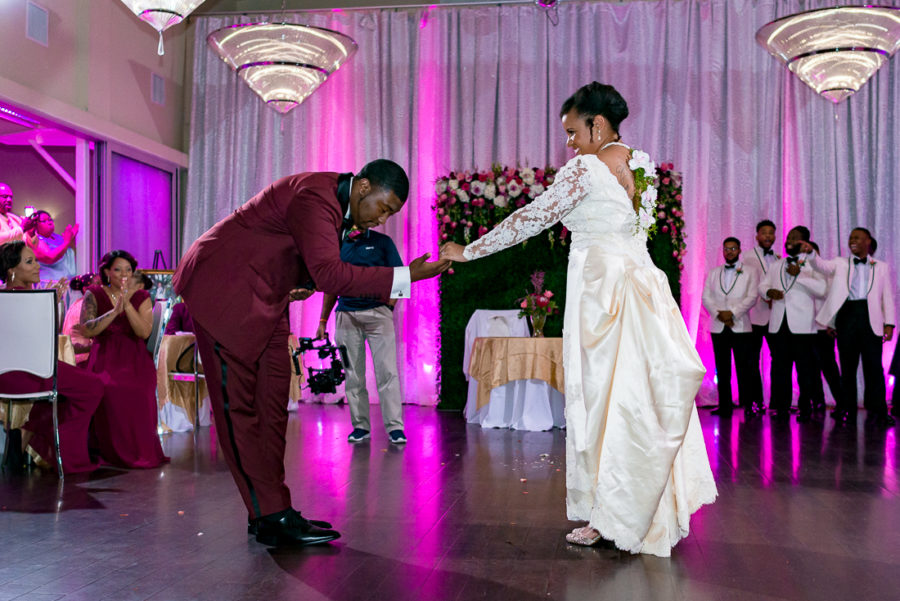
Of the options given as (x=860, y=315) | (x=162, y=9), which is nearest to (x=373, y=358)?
(x=162, y=9)

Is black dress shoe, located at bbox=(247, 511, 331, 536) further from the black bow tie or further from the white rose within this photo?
the white rose

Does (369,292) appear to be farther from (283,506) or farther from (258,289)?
(283,506)

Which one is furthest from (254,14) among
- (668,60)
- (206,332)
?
(206,332)

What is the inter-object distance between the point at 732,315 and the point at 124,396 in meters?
5.83

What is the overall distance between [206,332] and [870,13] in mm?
5798

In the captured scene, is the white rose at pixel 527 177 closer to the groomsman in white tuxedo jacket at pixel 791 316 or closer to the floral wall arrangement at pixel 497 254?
the floral wall arrangement at pixel 497 254

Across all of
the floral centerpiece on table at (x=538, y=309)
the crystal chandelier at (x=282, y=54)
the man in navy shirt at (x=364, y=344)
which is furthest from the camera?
the floral centerpiece on table at (x=538, y=309)

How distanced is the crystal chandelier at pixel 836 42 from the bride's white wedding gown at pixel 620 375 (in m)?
4.39

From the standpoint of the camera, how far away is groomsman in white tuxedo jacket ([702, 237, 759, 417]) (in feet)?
28.2

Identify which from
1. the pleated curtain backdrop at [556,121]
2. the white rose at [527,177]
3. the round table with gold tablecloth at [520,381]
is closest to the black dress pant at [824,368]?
the pleated curtain backdrop at [556,121]

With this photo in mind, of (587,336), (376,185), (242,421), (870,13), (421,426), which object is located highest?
(870,13)

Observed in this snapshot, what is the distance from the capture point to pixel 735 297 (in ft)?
28.5

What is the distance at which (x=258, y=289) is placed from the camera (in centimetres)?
306

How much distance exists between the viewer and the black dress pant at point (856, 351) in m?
8.03
